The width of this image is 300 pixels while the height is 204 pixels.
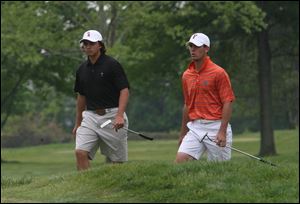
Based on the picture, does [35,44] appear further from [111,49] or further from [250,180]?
[250,180]

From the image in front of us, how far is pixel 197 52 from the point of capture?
9453 millimetres

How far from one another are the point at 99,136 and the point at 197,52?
5.71 ft

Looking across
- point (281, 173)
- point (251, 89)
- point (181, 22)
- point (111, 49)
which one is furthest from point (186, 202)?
point (251, 89)

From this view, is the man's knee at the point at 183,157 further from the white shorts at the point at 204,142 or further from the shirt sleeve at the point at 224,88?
the shirt sleeve at the point at 224,88

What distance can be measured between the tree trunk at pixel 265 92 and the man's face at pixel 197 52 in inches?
883

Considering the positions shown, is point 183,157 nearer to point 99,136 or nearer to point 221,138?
point 221,138

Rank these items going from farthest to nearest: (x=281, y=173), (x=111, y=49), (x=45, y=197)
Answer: (x=111, y=49)
(x=281, y=173)
(x=45, y=197)

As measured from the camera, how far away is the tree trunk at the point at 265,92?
31.7m

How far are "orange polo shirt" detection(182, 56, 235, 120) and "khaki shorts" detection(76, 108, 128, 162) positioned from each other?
3.08ft

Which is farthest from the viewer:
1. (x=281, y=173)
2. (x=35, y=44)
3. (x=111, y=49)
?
(x=35, y=44)

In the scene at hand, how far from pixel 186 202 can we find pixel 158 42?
77.9ft

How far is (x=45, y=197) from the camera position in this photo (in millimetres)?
7684

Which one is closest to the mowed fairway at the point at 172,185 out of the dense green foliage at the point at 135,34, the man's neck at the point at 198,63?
the man's neck at the point at 198,63

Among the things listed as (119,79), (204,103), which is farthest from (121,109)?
(204,103)
